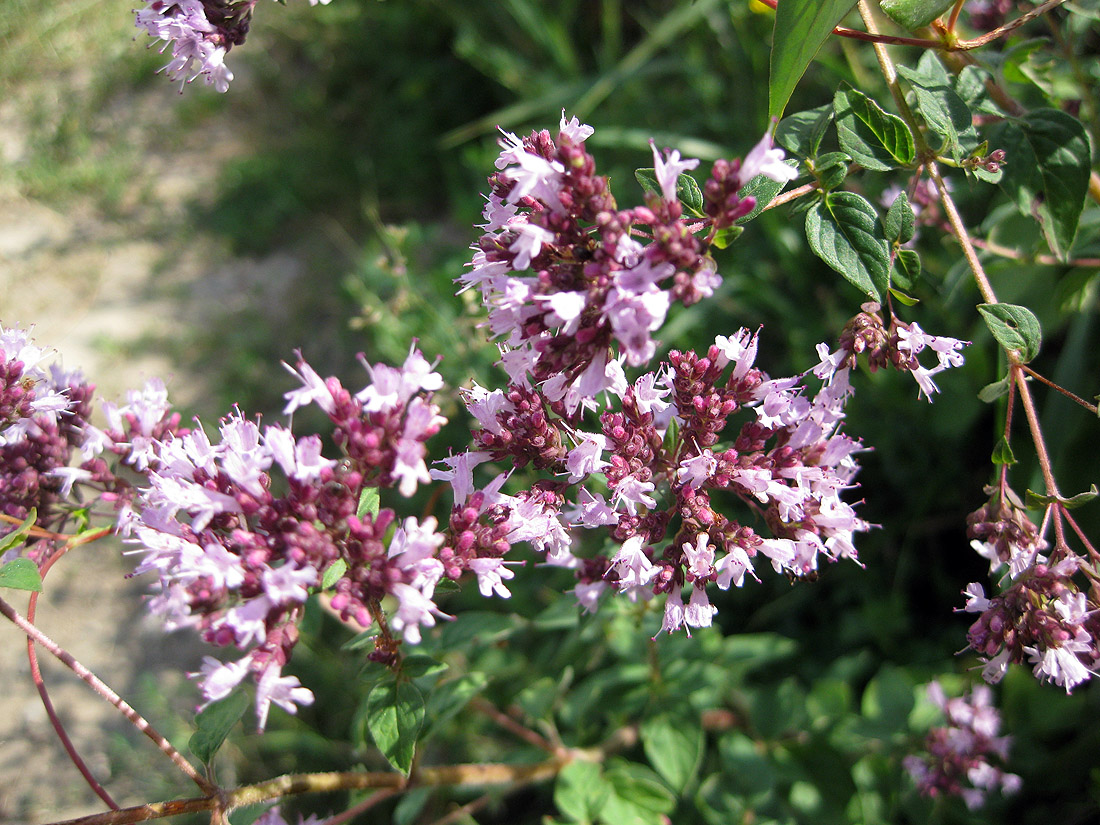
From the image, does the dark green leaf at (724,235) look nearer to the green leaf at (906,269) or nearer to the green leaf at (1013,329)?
the green leaf at (906,269)

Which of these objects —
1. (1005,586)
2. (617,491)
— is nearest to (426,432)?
(617,491)

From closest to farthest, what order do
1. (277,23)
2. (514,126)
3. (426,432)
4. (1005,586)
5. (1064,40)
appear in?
1. (426,432)
2. (1005,586)
3. (1064,40)
4. (514,126)
5. (277,23)

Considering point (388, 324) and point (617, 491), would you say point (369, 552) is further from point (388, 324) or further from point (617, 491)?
point (388, 324)

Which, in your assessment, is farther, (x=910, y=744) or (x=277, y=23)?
(x=277, y=23)

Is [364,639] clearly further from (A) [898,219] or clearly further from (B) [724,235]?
(A) [898,219]

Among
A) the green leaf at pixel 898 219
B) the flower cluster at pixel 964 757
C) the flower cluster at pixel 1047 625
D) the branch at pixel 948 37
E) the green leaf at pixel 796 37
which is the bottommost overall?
the flower cluster at pixel 964 757

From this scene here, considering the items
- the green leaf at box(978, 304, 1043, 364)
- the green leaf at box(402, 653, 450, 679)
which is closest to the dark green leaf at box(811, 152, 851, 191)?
the green leaf at box(978, 304, 1043, 364)

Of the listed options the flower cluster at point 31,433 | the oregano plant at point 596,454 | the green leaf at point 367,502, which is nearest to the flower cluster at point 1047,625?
the oregano plant at point 596,454
